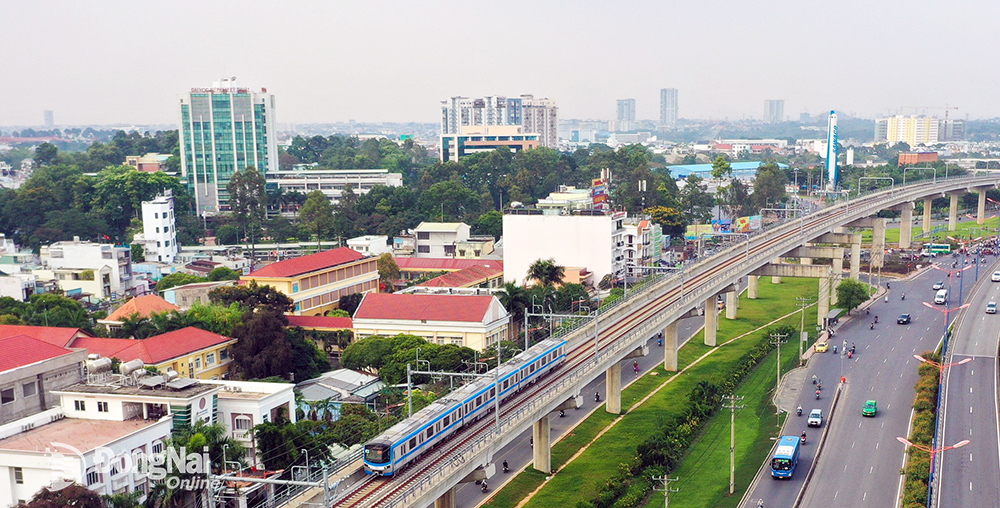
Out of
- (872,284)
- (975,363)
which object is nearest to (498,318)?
(975,363)

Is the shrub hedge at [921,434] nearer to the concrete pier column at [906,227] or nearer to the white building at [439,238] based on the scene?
the white building at [439,238]

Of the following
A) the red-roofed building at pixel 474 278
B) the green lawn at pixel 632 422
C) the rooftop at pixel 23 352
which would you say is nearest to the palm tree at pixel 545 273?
the red-roofed building at pixel 474 278

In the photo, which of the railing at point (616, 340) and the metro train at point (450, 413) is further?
the railing at point (616, 340)

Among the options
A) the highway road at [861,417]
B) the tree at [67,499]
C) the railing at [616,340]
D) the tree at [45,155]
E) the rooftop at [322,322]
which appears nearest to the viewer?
the tree at [67,499]

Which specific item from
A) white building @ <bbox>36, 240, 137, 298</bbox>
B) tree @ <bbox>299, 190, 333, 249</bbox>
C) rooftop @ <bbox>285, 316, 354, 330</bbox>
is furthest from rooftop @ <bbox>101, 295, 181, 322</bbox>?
tree @ <bbox>299, 190, 333, 249</bbox>

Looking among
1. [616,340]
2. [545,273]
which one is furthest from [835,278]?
[616,340]

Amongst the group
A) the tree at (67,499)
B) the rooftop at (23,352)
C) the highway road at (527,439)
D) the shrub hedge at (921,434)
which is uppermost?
the rooftop at (23,352)

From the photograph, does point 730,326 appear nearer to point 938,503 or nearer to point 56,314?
point 938,503

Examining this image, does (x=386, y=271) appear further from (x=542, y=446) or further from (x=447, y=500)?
(x=447, y=500)
